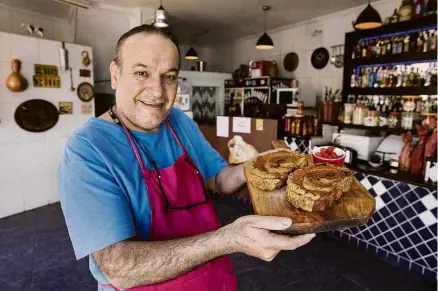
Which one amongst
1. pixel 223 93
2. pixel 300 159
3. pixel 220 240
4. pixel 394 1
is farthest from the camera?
pixel 223 93

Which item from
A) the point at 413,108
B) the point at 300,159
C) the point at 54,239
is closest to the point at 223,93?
the point at 413,108

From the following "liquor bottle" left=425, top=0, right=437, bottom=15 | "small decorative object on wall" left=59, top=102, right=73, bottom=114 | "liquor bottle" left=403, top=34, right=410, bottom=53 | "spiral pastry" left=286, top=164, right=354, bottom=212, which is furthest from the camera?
"small decorative object on wall" left=59, top=102, right=73, bottom=114

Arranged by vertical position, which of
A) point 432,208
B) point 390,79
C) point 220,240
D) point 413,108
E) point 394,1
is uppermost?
point 394,1

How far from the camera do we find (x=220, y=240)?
3.17 feet

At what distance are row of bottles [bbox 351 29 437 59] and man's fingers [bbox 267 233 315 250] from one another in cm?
440

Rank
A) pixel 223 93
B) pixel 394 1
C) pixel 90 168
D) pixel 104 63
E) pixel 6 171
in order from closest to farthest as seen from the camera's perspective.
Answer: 1. pixel 90 168
2. pixel 6 171
3. pixel 394 1
4. pixel 104 63
5. pixel 223 93

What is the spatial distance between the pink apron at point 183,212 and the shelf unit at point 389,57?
418 cm

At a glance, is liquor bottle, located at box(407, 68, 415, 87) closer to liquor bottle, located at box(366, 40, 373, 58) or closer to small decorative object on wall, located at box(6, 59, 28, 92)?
liquor bottle, located at box(366, 40, 373, 58)

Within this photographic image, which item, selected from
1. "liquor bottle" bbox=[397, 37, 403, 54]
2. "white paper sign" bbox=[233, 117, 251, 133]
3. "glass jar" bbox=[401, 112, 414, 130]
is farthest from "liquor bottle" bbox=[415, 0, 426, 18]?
"white paper sign" bbox=[233, 117, 251, 133]

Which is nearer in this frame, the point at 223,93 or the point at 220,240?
the point at 220,240

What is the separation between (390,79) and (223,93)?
451 cm

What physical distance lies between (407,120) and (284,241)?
12.8 ft

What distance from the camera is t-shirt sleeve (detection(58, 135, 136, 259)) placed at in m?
1.00

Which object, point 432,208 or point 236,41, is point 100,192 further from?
point 236,41
